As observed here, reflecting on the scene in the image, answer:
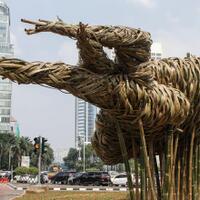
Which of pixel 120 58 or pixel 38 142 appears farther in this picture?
pixel 38 142

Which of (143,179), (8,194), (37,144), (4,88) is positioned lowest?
(8,194)

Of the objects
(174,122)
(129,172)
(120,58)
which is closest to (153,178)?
(129,172)

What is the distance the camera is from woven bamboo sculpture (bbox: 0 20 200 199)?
4863 mm

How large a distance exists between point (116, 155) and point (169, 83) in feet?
4.27

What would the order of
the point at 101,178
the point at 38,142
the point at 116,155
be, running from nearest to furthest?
the point at 116,155 → the point at 38,142 → the point at 101,178

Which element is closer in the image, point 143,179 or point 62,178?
point 143,179

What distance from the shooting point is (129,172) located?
5578mm

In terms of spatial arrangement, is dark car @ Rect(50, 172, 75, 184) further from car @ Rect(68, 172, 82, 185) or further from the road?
the road

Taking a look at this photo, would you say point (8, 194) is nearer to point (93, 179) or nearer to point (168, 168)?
point (93, 179)

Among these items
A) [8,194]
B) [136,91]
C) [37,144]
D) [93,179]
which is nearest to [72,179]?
[93,179]

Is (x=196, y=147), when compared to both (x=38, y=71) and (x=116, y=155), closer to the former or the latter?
(x=116, y=155)

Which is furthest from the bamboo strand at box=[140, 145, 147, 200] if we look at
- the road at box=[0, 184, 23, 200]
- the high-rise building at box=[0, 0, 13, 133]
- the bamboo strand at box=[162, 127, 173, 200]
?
the high-rise building at box=[0, 0, 13, 133]

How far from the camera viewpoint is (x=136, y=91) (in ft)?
16.7

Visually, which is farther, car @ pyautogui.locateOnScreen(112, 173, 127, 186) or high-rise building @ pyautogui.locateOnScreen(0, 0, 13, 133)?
high-rise building @ pyautogui.locateOnScreen(0, 0, 13, 133)
